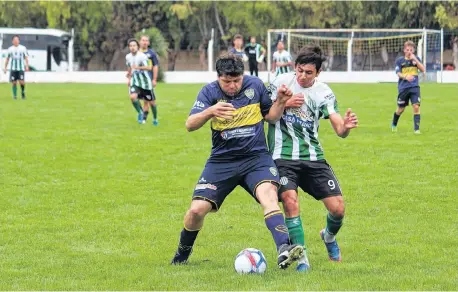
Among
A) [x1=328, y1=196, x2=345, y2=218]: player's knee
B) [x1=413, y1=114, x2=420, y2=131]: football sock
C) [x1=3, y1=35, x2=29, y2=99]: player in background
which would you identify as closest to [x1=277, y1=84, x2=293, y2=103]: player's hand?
[x1=328, y1=196, x2=345, y2=218]: player's knee

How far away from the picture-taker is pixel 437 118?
71.9ft

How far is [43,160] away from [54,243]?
6.39 m

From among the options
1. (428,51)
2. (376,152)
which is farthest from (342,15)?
(376,152)

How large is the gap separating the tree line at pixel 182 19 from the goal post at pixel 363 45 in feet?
18.8

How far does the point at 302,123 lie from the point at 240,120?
594mm

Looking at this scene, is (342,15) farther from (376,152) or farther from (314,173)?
(314,173)

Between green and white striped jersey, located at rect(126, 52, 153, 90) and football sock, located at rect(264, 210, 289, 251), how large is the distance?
1349 cm

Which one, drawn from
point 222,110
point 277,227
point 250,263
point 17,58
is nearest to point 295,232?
point 277,227

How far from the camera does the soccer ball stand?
23.9 ft

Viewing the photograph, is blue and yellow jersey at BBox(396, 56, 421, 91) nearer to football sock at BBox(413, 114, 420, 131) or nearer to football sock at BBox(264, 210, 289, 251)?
football sock at BBox(413, 114, 420, 131)

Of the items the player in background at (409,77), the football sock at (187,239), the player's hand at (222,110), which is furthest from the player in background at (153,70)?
the player's hand at (222,110)

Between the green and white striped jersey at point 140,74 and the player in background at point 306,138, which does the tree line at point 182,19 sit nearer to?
the green and white striped jersey at point 140,74

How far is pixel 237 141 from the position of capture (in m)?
7.50

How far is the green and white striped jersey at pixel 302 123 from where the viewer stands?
773cm
